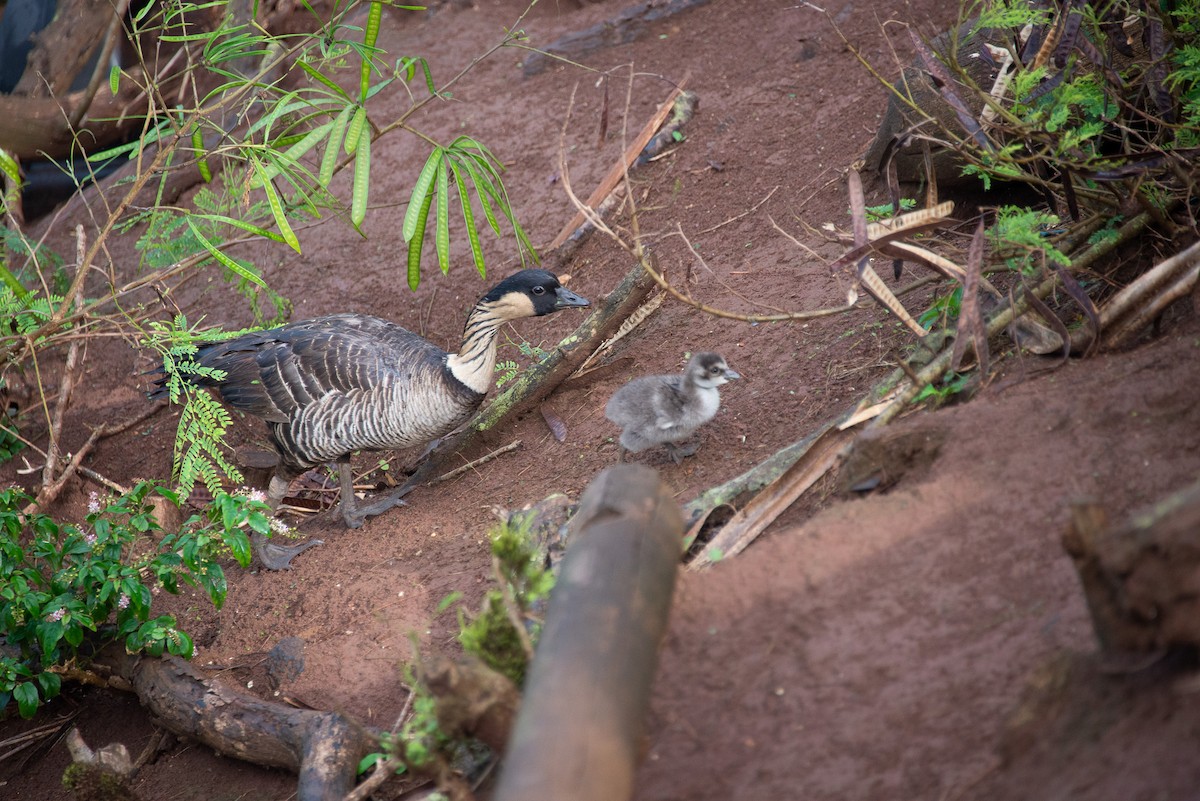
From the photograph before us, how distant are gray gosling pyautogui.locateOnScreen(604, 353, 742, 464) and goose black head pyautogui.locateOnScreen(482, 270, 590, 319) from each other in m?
1.31

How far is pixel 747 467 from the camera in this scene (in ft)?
16.6

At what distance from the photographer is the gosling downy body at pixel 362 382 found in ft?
20.6

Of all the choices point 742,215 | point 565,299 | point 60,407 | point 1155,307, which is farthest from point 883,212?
point 60,407

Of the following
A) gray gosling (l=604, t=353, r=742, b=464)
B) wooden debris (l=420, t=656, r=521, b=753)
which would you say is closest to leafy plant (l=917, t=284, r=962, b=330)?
gray gosling (l=604, t=353, r=742, b=464)

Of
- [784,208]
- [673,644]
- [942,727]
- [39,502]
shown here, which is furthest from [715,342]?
[39,502]

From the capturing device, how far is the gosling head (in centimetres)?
504

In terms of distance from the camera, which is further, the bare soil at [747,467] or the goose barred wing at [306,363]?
the goose barred wing at [306,363]

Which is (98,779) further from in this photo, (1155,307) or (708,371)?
Answer: (1155,307)

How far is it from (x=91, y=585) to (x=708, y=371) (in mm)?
3281

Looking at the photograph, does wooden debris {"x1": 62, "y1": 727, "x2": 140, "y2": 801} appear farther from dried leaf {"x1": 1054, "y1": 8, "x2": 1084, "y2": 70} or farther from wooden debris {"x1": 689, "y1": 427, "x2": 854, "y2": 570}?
dried leaf {"x1": 1054, "y1": 8, "x2": 1084, "y2": 70}

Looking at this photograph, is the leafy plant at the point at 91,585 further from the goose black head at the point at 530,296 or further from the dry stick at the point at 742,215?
the dry stick at the point at 742,215

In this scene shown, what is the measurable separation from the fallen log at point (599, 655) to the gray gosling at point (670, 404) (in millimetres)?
1919

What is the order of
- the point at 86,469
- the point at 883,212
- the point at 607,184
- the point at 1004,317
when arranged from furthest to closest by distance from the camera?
the point at 607,184, the point at 86,469, the point at 883,212, the point at 1004,317

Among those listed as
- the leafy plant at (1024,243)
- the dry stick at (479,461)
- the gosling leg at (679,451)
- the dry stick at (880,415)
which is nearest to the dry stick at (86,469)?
the dry stick at (479,461)
